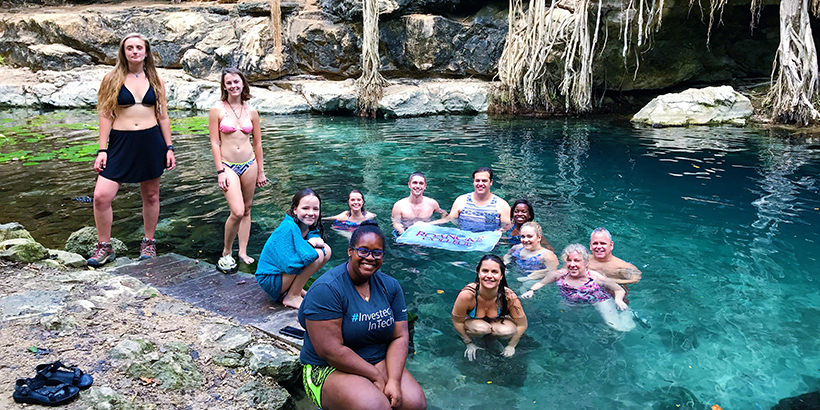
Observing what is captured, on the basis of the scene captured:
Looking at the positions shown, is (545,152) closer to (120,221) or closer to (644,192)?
(644,192)

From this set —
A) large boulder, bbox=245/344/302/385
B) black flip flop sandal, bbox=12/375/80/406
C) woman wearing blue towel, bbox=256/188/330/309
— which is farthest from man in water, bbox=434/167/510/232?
black flip flop sandal, bbox=12/375/80/406

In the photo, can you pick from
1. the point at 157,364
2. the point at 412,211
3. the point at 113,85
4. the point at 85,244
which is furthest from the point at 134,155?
the point at 412,211

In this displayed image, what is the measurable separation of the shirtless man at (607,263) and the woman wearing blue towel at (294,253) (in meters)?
2.51

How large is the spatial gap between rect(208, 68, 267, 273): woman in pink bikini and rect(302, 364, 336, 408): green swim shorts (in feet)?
6.42

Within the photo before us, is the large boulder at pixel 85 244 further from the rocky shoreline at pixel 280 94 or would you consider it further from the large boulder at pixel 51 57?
the large boulder at pixel 51 57

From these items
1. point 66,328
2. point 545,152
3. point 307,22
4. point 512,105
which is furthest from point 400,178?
point 307,22

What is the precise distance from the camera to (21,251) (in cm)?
450

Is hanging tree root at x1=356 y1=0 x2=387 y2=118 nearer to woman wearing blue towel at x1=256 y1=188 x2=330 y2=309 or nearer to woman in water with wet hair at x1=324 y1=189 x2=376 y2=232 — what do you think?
woman in water with wet hair at x1=324 y1=189 x2=376 y2=232

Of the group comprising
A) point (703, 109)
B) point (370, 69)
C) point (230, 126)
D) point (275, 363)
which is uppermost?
point (370, 69)

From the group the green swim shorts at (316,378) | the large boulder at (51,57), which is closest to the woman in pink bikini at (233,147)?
the green swim shorts at (316,378)

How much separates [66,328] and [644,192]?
23.6ft

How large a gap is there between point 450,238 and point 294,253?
7.73ft

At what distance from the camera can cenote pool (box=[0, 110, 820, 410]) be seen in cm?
373

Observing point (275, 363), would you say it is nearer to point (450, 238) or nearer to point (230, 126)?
point (230, 126)
